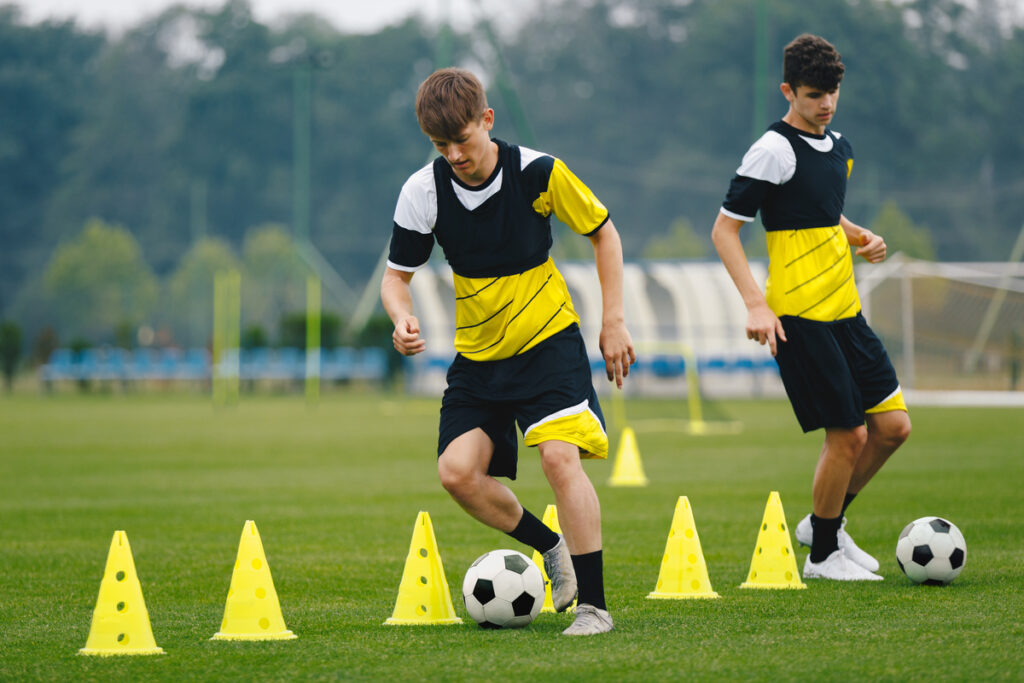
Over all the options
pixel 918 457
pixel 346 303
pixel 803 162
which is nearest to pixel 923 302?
pixel 918 457

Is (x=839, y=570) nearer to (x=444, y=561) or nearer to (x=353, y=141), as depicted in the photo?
(x=444, y=561)

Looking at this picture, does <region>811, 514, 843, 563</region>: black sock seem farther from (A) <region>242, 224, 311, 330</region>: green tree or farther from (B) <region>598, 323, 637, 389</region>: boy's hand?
(A) <region>242, 224, 311, 330</region>: green tree

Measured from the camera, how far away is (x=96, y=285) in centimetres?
5100

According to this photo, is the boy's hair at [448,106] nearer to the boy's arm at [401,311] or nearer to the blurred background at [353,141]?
the boy's arm at [401,311]

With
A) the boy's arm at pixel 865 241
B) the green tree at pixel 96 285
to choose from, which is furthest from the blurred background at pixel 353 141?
the boy's arm at pixel 865 241

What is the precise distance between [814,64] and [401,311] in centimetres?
210

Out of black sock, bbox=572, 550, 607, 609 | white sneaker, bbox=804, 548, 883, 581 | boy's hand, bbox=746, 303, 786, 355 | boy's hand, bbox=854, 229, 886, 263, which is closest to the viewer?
black sock, bbox=572, 550, 607, 609

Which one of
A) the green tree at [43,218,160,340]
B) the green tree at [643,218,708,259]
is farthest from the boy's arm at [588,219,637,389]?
the green tree at [43,218,160,340]

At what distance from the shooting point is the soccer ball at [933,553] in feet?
19.7

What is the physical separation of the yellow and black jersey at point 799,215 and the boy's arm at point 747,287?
79mm

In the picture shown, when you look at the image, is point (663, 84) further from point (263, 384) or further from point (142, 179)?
point (263, 384)

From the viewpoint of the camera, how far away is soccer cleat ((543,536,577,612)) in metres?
5.41

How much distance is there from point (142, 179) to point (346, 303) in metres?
17.7

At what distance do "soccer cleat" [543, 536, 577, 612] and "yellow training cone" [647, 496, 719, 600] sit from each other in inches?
22.7
